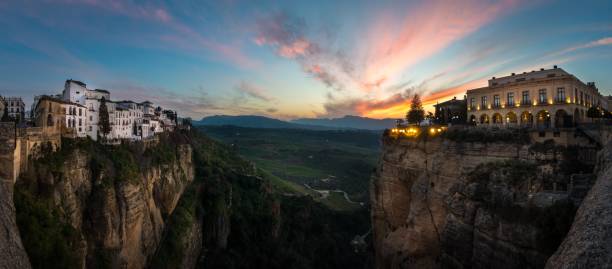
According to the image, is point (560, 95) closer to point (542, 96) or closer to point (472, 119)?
point (542, 96)

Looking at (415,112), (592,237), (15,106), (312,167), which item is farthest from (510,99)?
(312,167)

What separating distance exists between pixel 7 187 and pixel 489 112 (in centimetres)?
4271

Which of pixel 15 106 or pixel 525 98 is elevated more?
pixel 15 106

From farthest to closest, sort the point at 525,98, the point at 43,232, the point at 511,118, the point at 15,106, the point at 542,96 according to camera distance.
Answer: the point at 15,106
the point at 511,118
the point at 525,98
the point at 542,96
the point at 43,232

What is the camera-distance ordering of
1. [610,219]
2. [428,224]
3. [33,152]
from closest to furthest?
[610,219], [33,152], [428,224]

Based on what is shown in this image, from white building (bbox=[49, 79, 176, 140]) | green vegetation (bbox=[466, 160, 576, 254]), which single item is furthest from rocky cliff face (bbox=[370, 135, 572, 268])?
white building (bbox=[49, 79, 176, 140])

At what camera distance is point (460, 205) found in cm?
2291

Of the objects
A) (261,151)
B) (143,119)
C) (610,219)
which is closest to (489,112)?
(610,219)

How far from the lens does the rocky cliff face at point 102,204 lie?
71.9ft

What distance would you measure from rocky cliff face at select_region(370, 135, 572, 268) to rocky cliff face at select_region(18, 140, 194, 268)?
2476cm

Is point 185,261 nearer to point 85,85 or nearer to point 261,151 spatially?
point 85,85

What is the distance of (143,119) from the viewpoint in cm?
5481

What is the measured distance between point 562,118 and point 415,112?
84.6 feet

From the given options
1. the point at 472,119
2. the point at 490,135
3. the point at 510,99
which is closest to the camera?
the point at 490,135
